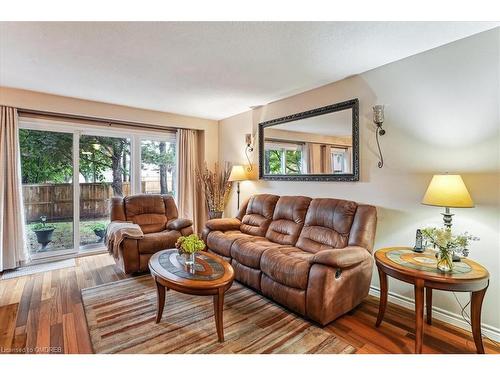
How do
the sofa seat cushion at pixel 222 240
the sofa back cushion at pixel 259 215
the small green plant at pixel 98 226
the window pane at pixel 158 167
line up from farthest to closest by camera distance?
the window pane at pixel 158 167 → the small green plant at pixel 98 226 → the sofa back cushion at pixel 259 215 → the sofa seat cushion at pixel 222 240

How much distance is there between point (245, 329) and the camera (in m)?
2.01

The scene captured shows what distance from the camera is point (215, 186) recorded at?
183 inches

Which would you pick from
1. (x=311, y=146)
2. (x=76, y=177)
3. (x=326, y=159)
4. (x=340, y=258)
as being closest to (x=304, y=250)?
(x=340, y=258)

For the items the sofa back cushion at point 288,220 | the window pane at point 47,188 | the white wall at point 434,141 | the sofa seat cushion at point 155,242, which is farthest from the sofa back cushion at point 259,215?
the window pane at point 47,188

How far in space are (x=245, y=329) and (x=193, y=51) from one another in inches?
95.1

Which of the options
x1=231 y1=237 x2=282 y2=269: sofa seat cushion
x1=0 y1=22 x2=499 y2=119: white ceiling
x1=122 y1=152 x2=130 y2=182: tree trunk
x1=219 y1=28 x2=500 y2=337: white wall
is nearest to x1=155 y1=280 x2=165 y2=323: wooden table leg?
x1=231 y1=237 x2=282 y2=269: sofa seat cushion

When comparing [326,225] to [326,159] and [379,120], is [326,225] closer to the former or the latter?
[326,159]

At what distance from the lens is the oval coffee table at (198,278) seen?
1798 millimetres

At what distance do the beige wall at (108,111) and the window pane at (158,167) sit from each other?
441 millimetres

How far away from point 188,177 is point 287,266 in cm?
301

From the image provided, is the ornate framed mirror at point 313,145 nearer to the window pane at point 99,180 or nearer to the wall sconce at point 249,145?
the wall sconce at point 249,145

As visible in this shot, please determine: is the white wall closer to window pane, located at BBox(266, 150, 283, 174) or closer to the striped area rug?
window pane, located at BBox(266, 150, 283, 174)

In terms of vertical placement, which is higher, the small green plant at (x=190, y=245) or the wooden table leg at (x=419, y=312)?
the small green plant at (x=190, y=245)
